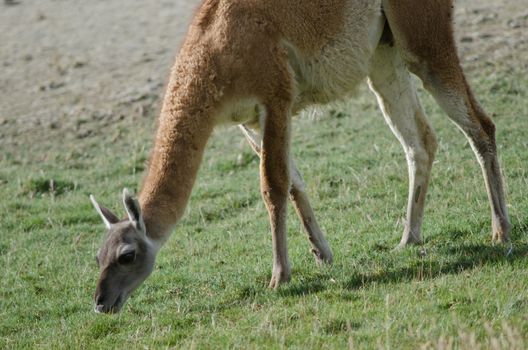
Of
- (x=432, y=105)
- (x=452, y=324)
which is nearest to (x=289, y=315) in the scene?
(x=452, y=324)

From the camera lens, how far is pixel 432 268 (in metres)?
8.13

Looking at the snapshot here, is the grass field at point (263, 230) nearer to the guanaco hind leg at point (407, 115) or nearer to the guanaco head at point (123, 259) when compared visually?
the guanaco head at point (123, 259)

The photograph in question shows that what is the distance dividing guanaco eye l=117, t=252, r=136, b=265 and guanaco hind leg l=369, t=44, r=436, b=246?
123 inches

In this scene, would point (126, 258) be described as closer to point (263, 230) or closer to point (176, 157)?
point (176, 157)

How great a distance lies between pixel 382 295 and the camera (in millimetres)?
7570

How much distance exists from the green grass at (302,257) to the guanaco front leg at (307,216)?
196 mm

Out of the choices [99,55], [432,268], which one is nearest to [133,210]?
[432,268]

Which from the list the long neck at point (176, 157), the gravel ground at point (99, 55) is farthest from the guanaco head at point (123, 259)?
the gravel ground at point (99, 55)

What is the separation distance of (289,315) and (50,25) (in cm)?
2176

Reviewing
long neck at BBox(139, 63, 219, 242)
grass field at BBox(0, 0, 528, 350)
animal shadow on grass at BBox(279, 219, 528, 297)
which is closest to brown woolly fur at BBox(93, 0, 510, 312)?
long neck at BBox(139, 63, 219, 242)

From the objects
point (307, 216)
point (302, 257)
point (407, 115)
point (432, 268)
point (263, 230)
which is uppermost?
point (407, 115)

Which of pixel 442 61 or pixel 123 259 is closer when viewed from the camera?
pixel 123 259

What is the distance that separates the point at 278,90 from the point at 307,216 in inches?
58.2

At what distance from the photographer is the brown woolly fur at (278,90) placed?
8344 millimetres
